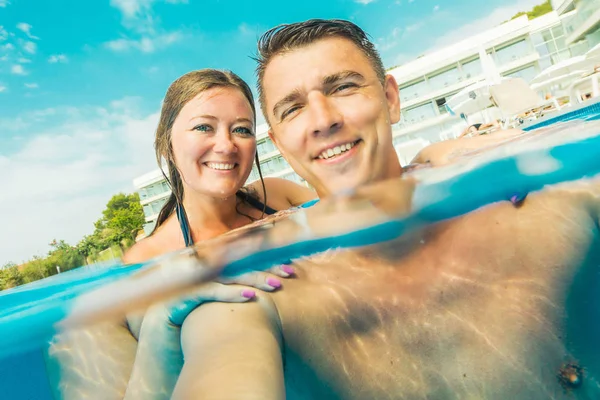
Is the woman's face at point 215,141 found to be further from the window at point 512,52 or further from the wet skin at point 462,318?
the window at point 512,52

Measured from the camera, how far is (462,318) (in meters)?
2.32

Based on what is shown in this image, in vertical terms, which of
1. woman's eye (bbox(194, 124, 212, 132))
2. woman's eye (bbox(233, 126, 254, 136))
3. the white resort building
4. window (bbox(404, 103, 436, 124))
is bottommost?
woman's eye (bbox(233, 126, 254, 136))

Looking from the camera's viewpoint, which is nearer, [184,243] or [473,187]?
[473,187]

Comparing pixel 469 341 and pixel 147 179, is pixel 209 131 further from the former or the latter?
pixel 147 179

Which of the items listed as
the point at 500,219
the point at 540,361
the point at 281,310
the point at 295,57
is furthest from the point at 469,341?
the point at 295,57

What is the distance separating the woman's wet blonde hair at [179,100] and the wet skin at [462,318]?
1.85 meters

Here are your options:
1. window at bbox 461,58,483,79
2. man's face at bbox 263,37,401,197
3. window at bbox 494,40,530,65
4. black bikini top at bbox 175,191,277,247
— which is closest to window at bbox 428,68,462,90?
window at bbox 461,58,483,79

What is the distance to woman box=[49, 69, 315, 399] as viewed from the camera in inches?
99.8

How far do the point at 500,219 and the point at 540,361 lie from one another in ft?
2.93

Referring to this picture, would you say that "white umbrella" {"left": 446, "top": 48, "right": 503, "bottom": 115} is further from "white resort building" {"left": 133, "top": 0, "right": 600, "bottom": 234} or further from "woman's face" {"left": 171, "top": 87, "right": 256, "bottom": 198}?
"woman's face" {"left": 171, "top": 87, "right": 256, "bottom": 198}

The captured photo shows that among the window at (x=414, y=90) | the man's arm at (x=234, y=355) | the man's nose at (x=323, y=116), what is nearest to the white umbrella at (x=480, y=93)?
the man's nose at (x=323, y=116)

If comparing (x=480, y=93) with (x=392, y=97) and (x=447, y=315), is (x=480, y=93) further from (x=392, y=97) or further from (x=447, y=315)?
(x=447, y=315)

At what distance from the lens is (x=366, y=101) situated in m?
2.29

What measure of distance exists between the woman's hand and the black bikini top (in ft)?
3.10
